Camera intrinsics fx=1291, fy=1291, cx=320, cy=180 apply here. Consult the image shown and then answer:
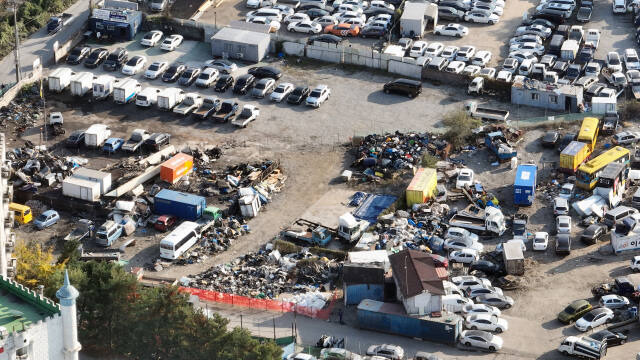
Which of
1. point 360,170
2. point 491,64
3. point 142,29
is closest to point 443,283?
point 360,170

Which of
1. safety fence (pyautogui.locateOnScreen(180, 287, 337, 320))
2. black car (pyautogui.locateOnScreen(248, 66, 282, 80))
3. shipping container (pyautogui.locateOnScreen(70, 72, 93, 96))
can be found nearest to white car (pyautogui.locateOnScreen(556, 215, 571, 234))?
safety fence (pyautogui.locateOnScreen(180, 287, 337, 320))

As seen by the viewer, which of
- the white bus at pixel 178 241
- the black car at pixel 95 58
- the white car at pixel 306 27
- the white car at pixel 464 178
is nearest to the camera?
the white bus at pixel 178 241

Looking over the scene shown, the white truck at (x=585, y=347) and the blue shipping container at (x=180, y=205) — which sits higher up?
the white truck at (x=585, y=347)

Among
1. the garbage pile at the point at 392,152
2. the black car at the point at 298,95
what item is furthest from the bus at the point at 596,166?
the black car at the point at 298,95

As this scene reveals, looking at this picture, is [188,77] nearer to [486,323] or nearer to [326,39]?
[326,39]

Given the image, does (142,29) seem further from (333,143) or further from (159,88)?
(333,143)

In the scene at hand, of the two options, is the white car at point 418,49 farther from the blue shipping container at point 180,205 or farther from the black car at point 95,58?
the blue shipping container at point 180,205

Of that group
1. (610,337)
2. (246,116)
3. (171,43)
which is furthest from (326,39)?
(610,337)
